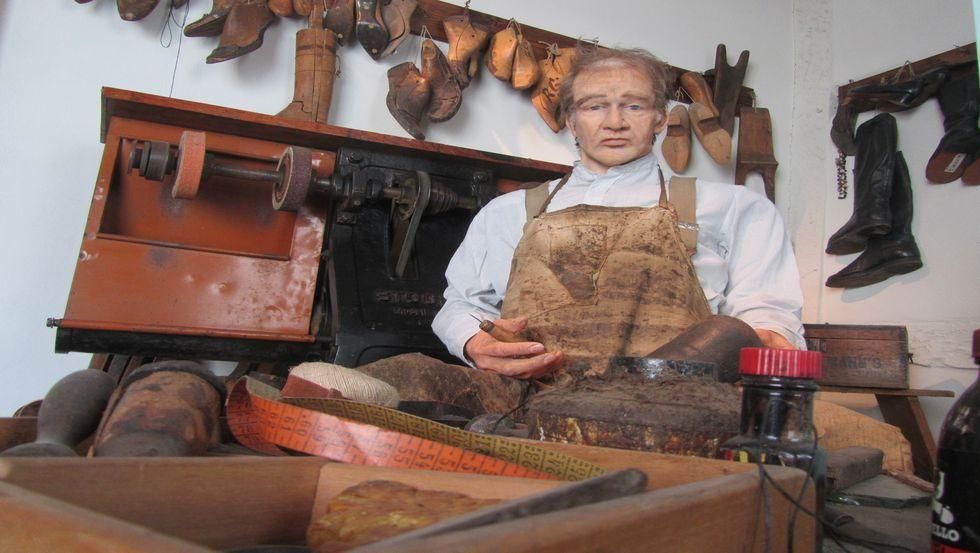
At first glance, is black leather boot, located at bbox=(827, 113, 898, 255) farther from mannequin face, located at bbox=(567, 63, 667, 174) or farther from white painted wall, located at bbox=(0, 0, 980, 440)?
mannequin face, located at bbox=(567, 63, 667, 174)

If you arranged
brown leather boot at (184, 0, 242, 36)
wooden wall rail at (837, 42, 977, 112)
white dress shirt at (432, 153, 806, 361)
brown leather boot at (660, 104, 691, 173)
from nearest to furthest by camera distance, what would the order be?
white dress shirt at (432, 153, 806, 361), brown leather boot at (184, 0, 242, 36), wooden wall rail at (837, 42, 977, 112), brown leather boot at (660, 104, 691, 173)

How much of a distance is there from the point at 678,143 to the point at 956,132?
42.0 inches

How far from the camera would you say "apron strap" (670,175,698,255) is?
1983mm

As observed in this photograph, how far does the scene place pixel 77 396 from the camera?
2.76 ft

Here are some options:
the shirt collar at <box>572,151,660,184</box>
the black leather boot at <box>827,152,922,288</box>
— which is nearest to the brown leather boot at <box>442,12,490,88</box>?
the shirt collar at <box>572,151,660,184</box>

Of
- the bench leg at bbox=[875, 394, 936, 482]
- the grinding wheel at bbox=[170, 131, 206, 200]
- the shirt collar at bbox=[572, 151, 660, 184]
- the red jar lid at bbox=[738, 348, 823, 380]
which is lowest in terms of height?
the bench leg at bbox=[875, 394, 936, 482]

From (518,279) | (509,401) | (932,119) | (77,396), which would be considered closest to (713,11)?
(932,119)

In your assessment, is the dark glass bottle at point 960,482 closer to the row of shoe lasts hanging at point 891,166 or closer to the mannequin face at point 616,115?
the mannequin face at point 616,115

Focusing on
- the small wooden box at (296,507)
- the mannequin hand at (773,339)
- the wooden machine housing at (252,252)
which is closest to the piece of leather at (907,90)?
the wooden machine housing at (252,252)

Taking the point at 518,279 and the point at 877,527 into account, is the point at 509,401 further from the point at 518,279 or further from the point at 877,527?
the point at 877,527

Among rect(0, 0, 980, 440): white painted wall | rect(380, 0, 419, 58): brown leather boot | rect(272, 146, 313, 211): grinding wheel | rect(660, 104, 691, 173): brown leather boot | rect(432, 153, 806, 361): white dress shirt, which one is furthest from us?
rect(660, 104, 691, 173): brown leather boot

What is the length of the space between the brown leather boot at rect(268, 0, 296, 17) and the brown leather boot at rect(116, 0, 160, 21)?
0.37m

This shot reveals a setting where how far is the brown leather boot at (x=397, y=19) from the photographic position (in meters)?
2.81

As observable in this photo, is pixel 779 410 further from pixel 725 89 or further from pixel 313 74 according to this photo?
pixel 725 89
